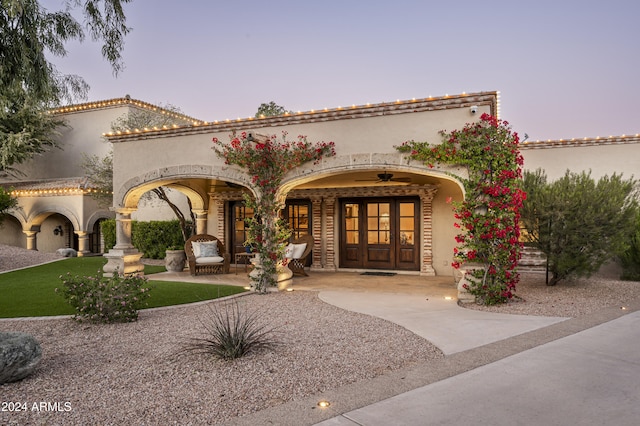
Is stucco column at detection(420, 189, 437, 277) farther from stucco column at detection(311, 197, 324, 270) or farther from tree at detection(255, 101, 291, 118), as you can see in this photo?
tree at detection(255, 101, 291, 118)

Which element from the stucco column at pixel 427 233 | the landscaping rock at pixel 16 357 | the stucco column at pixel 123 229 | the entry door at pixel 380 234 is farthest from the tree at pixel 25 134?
the landscaping rock at pixel 16 357

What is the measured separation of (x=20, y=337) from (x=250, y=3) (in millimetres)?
9834

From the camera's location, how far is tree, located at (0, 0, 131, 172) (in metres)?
4.63

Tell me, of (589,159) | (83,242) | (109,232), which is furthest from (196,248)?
(589,159)

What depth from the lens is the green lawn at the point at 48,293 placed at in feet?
24.0

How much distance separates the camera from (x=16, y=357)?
369cm

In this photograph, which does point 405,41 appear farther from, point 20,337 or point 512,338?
point 20,337

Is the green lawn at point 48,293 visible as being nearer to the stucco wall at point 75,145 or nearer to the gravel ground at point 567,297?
the gravel ground at point 567,297

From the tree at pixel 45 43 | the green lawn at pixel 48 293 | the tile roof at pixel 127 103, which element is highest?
the tile roof at pixel 127 103

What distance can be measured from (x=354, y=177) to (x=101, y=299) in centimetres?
680

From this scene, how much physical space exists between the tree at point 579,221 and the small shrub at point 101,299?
24.1 ft

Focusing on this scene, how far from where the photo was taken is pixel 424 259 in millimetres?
11367

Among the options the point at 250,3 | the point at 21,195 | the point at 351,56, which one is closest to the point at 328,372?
the point at 250,3

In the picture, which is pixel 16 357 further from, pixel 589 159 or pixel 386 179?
pixel 589 159
